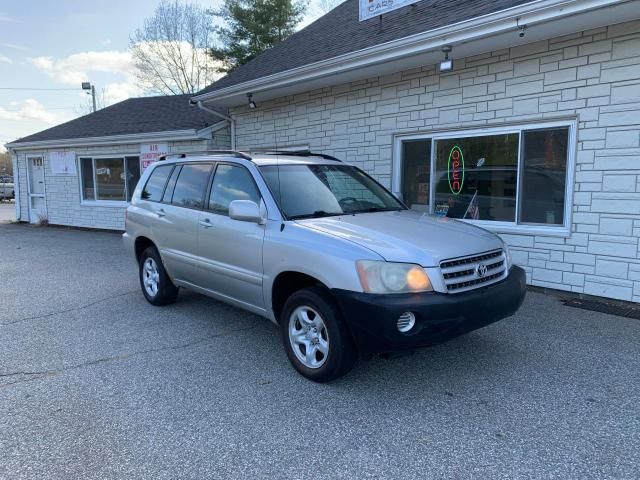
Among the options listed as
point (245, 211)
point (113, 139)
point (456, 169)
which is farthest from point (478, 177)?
point (113, 139)

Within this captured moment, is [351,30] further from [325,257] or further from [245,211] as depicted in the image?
Answer: [325,257]

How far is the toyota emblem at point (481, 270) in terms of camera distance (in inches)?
143

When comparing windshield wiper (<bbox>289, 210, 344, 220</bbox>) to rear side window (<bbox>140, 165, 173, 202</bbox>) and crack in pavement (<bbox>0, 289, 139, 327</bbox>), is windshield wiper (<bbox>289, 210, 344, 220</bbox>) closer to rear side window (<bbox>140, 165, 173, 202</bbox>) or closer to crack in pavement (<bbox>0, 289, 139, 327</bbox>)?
rear side window (<bbox>140, 165, 173, 202</bbox>)

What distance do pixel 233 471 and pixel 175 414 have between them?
2.69 feet

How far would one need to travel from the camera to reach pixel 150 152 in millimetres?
12812

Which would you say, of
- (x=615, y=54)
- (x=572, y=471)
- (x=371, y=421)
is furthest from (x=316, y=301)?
(x=615, y=54)

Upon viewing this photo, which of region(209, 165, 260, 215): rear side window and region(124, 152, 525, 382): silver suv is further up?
region(209, 165, 260, 215): rear side window

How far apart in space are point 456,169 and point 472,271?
4.19m

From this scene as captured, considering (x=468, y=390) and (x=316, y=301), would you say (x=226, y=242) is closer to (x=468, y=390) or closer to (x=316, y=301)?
(x=316, y=301)

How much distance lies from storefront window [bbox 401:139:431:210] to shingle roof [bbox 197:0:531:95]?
5.88ft

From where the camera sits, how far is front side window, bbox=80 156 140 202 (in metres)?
13.6

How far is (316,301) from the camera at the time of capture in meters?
3.59

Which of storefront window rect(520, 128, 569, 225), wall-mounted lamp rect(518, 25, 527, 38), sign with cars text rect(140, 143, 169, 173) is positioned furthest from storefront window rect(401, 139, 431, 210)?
sign with cars text rect(140, 143, 169, 173)

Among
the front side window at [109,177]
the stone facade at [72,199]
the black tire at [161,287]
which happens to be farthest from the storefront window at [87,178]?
the black tire at [161,287]
